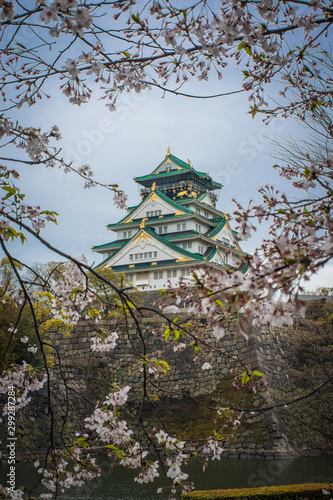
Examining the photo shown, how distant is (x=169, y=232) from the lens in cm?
2844

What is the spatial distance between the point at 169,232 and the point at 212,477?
2128cm

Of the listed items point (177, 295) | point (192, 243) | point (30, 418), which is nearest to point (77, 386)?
point (30, 418)

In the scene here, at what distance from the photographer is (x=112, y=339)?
3.49 metres

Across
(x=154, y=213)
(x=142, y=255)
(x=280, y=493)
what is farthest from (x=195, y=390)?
(x=154, y=213)

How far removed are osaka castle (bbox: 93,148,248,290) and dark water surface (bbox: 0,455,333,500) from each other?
15128 millimetres

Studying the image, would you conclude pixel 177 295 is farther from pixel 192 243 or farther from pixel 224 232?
pixel 224 232

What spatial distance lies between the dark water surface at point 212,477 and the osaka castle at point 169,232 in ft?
49.6

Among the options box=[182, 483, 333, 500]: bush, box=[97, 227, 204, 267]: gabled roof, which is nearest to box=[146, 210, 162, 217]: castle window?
box=[97, 227, 204, 267]: gabled roof

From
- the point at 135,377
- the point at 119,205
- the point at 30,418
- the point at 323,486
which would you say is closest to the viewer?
the point at 119,205

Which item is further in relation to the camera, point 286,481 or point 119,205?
point 286,481

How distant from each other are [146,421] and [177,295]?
37.5 ft

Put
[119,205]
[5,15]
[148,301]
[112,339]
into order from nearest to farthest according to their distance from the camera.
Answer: [5,15], [112,339], [119,205], [148,301]

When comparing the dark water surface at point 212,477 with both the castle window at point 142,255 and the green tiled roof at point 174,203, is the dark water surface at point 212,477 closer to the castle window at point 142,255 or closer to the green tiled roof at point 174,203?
the castle window at point 142,255

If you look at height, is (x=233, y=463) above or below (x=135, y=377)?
below
